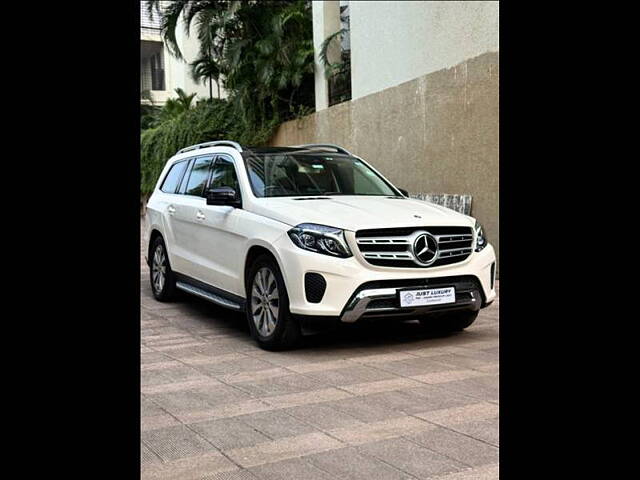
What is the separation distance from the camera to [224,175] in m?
7.45

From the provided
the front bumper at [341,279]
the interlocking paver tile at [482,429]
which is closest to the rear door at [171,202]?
the front bumper at [341,279]

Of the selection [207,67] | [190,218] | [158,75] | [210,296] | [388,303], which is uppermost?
[158,75]

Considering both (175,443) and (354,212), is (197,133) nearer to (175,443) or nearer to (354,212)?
(354,212)

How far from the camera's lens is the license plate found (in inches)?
231

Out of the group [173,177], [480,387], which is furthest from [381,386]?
[173,177]

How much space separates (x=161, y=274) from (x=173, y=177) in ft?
3.79

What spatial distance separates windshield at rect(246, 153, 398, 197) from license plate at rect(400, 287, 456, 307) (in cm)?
150

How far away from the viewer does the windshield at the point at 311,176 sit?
6.88 metres
